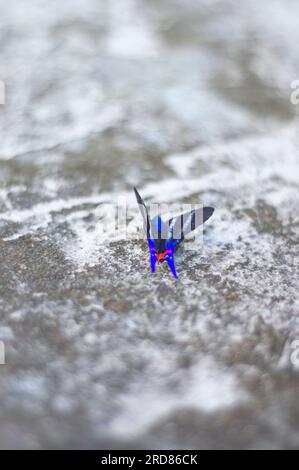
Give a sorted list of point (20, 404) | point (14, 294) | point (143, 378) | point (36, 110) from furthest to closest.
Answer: point (36, 110) → point (14, 294) → point (143, 378) → point (20, 404)

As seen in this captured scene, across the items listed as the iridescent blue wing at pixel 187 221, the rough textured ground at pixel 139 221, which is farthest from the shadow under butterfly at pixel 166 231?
the rough textured ground at pixel 139 221

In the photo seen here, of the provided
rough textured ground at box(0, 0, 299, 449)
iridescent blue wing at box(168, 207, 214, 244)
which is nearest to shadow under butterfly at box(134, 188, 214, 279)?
iridescent blue wing at box(168, 207, 214, 244)

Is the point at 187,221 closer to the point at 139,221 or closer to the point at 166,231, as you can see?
the point at 166,231

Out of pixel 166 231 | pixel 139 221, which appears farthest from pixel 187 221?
pixel 139 221

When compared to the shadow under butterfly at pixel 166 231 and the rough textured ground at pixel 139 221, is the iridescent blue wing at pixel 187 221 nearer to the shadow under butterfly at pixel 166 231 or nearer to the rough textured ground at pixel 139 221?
the shadow under butterfly at pixel 166 231

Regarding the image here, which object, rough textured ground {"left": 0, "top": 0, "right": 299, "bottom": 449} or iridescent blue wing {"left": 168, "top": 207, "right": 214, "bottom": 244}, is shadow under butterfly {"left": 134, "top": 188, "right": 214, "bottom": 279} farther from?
rough textured ground {"left": 0, "top": 0, "right": 299, "bottom": 449}
